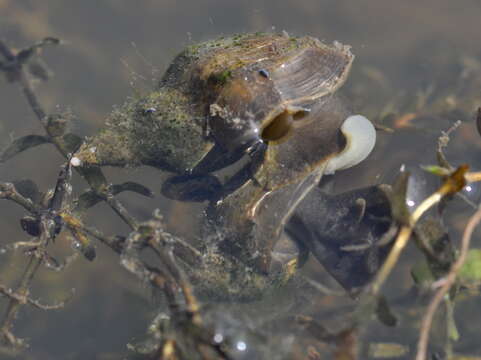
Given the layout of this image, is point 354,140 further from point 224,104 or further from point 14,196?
point 14,196

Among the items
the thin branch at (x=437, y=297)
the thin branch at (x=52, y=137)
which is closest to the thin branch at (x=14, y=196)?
the thin branch at (x=52, y=137)

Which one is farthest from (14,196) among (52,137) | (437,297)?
(437,297)

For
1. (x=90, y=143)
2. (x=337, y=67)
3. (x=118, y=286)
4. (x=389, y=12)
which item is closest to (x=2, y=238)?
(x=118, y=286)

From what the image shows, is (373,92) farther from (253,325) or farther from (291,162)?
(253,325)

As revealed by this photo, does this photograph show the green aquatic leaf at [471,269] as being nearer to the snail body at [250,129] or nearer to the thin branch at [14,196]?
the snail body at [250,129]

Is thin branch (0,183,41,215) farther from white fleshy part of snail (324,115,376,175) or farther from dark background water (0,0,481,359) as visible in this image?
white fleshy part of snail (324,115,376,175)
